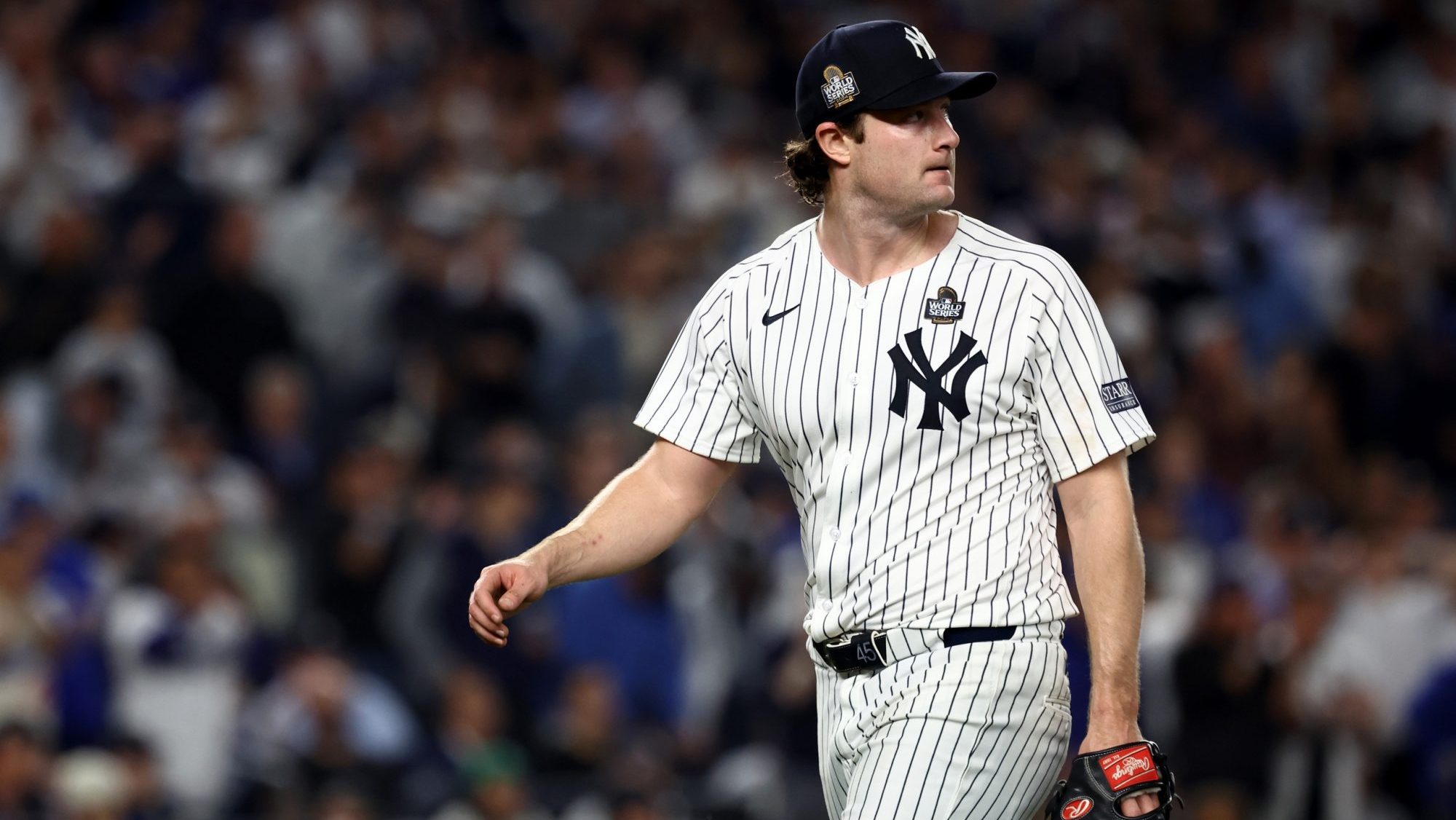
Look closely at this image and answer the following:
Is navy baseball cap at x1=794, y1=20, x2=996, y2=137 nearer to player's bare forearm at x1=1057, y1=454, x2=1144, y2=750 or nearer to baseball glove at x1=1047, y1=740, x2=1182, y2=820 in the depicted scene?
player's bare forearm at x1=1057, y1=454, x2=1144, y2=750

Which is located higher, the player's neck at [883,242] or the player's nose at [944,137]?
the player's nose at [944,137]

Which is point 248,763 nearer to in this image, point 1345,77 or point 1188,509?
point 1188,509

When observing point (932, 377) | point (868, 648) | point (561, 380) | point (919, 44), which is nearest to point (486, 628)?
point (868, 648)

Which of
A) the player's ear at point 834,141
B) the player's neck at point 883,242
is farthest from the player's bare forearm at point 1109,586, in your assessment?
the player's ear at point 834,141

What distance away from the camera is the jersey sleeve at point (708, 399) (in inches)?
154

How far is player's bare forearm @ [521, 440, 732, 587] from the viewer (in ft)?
12.7

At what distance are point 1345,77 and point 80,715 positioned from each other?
28.1ft

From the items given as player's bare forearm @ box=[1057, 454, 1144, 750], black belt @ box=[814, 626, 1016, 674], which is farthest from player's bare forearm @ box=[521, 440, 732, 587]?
player's bare forearm @ box=[1057, 454, 1144, 750]

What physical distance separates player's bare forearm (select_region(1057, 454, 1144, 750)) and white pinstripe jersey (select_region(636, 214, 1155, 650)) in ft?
0.19

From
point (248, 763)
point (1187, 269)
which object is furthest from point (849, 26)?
point (1187, 269)

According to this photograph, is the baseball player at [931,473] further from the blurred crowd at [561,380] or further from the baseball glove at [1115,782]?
the blurred crowd at [561,380]

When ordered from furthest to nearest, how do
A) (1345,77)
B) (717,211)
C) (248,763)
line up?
1. (1345,77)
2. (717,211)
3. (248,763)

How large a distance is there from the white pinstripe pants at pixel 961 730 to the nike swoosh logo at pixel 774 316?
66 centimetres

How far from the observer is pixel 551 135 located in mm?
10594
